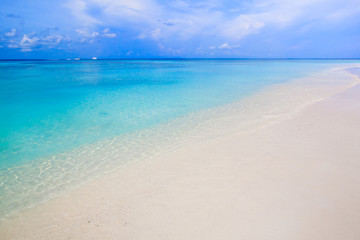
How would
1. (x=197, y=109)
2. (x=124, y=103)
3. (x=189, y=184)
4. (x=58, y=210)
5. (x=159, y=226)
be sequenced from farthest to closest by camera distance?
1. (x=124, y=103)
2. (x=197, y=109)
3. (x=189, y=184)
4. (x=58, y=210)
5. (x=159, y=226)

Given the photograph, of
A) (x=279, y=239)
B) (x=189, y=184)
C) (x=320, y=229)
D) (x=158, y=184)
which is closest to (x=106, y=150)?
(x=158, y=184)

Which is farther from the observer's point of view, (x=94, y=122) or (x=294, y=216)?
(x=94, y=122)

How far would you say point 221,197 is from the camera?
3395 millimetres

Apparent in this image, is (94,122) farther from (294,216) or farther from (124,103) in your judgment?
(294,216)

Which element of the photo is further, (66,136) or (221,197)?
(66,136)

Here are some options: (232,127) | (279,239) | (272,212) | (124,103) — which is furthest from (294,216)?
(124,103)

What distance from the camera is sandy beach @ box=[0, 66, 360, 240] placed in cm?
279

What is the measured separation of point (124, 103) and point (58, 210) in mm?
8285

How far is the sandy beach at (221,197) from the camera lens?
9.16ft

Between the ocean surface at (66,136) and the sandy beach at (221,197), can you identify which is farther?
the ocean surface at (66,136)

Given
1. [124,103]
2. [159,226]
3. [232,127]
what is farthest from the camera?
[124,103]

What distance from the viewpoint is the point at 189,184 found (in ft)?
12.4

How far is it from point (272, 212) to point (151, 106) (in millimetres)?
8124

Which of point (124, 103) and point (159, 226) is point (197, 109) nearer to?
point (124, 103)
